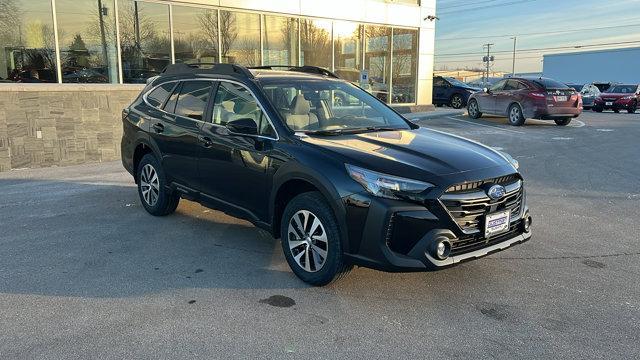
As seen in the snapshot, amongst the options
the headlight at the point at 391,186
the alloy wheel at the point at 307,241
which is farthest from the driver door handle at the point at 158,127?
the headlight at the point at 391,186

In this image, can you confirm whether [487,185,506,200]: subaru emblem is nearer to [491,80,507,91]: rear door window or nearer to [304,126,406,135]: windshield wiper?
[304,126,406,135]: windshield wiper

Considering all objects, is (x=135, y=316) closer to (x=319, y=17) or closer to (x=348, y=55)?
(x=319, y=17)

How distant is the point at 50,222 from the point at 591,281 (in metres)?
5.81

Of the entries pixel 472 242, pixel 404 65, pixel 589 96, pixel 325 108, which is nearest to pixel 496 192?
pixel 472 242

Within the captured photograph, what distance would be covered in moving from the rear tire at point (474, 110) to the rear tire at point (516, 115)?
198 cm

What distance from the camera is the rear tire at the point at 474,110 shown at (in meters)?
19.3

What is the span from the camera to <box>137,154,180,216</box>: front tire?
239 inches

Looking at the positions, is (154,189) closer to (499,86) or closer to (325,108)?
(325,108)

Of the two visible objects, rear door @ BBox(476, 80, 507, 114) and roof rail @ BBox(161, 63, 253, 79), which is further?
rear door @ BBox(476, 80, 507, 114)

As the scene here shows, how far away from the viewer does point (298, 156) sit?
4.14 meters

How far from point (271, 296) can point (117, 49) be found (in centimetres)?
1057

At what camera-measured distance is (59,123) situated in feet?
34.4

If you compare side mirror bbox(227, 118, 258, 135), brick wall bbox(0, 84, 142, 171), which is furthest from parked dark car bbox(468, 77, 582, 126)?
side mirror bbox(227, 118, 258, 135)

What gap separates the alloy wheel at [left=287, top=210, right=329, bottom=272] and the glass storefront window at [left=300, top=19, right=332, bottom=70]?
13654 mm
